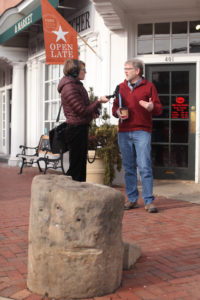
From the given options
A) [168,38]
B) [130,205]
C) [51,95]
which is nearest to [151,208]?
[130,205]

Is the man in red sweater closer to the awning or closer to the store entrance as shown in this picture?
the store entrance

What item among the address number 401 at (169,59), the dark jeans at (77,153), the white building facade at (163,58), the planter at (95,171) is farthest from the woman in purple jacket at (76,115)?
the address number 401 at (169,59)

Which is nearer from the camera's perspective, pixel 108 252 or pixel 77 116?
pixel 108 252

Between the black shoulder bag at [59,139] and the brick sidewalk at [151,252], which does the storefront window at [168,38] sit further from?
the black shoulder bag at [59,139]

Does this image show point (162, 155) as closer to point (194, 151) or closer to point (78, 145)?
point (194, 151)

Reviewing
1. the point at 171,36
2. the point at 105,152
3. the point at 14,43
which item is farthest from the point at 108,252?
the point at 14,43

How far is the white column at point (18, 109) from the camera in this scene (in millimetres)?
12445

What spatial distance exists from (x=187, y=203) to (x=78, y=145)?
234cm

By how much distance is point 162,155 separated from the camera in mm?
8148

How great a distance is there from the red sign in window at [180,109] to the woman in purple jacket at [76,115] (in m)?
3.81

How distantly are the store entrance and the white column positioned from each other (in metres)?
5.46

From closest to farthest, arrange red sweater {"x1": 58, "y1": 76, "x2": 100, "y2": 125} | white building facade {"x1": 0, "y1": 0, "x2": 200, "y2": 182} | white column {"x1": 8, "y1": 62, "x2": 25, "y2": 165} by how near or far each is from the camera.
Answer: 1. red sweater {"x1": 58, "y1": 76, "x2": 100, "y2": 125}
2. white building facade {"x1": 0, "y1": 0, "x2": 200, "y2": 182}
3. white column {"x1": 8, "y1": 62, "x2": 25, "y2": 165}

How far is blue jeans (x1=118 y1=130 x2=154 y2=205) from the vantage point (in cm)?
533

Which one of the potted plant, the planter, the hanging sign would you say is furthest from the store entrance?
the hanging sign
